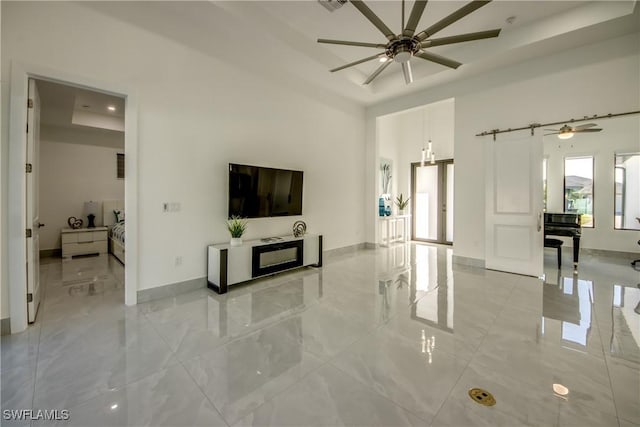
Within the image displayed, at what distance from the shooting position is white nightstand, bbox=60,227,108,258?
549 centimetres

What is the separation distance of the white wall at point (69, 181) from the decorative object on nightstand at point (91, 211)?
0.10 m

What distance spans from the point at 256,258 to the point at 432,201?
595 centimetres

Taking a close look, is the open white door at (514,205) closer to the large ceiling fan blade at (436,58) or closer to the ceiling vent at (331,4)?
the large ceiling fan blade at (436,58)

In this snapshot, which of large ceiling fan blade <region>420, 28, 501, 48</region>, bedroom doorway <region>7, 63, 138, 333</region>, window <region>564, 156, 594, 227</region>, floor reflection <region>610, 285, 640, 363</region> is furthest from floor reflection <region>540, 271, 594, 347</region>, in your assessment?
bedroom doorway <region>7, 63, 138, 333</region>

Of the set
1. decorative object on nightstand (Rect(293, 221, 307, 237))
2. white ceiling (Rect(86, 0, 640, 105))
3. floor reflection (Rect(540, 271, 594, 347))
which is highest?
white ceiling (Rect(86, 0, 640, 105))

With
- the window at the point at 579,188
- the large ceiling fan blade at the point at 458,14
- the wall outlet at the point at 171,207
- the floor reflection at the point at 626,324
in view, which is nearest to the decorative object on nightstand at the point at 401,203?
the window at the point at 579,188

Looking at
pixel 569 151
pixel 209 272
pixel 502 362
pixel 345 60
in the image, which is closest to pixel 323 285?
pixel 209 272

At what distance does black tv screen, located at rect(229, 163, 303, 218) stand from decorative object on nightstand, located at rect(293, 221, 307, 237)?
8.4 inches

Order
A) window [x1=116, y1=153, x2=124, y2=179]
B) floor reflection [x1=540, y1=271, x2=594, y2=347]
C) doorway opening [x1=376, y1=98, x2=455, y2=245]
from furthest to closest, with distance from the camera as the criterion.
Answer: doorway opening [x1=376, y1=98, x2=455, y2=245]
window [x1=116, y1=153, x2=124, y2=179]
floor reflection [x1=540, y1=271, x2=594, y2=347]

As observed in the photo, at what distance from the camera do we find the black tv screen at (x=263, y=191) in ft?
12.7

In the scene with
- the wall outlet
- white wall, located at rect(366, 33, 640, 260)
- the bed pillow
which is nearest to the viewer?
the wall outlet

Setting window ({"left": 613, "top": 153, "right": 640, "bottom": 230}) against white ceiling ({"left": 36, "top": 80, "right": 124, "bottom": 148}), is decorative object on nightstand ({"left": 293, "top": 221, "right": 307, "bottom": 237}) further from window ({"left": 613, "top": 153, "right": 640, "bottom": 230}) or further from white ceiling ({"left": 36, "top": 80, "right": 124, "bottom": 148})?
window ({"left": 613, "top": 153, "right": 640, "bottom": 230})

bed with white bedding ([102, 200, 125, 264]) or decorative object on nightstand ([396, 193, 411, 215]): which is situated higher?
decorative object on nightstand ([396, 193, 411, 215])

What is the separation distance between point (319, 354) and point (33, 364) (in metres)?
2.21
